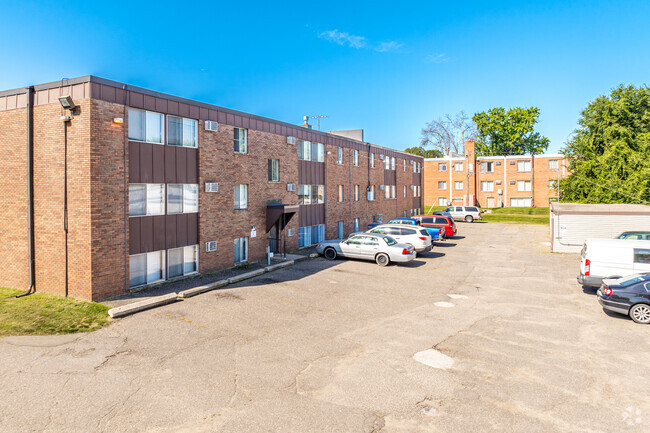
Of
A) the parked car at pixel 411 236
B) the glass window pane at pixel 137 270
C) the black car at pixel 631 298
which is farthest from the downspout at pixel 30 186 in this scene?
the black car at pixel 631 298

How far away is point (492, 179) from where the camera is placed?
56656 millimetres

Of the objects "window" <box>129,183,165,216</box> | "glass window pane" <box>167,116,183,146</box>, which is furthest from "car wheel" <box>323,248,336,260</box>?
"glass window pane" <box>167,116,183,146</box>

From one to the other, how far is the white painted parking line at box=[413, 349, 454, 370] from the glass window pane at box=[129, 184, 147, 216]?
10849 mm

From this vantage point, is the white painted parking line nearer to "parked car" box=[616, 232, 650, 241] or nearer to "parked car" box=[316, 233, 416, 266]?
"parked car" box=[316, 233, 416, 266]

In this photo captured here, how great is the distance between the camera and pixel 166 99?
15.6 m

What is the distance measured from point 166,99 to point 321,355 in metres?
11.6

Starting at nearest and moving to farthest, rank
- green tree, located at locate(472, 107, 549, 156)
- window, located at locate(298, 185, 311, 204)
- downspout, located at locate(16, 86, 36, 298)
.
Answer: downspout, located at locate(16, 86, 36, 298)
window, located at locate(298, 185, 311, 204)
green tree, located at locate(472, 107, 549, 156)

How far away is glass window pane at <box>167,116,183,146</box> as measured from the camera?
51.8 ft

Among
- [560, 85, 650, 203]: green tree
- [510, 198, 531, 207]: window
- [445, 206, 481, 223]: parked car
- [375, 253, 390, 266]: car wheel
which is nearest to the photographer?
[375, 253, 390, 266]: car wheel

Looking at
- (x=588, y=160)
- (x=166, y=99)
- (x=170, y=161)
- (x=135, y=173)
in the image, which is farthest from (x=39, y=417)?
(x=588, y=160)

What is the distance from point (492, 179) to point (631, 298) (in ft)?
157

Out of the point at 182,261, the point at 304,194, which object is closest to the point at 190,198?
the point at 182,261

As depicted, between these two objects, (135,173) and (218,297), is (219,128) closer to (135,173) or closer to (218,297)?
(135,173)

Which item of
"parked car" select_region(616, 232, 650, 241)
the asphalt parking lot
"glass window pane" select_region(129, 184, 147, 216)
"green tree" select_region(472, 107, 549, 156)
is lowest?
the asphalt parking lot
